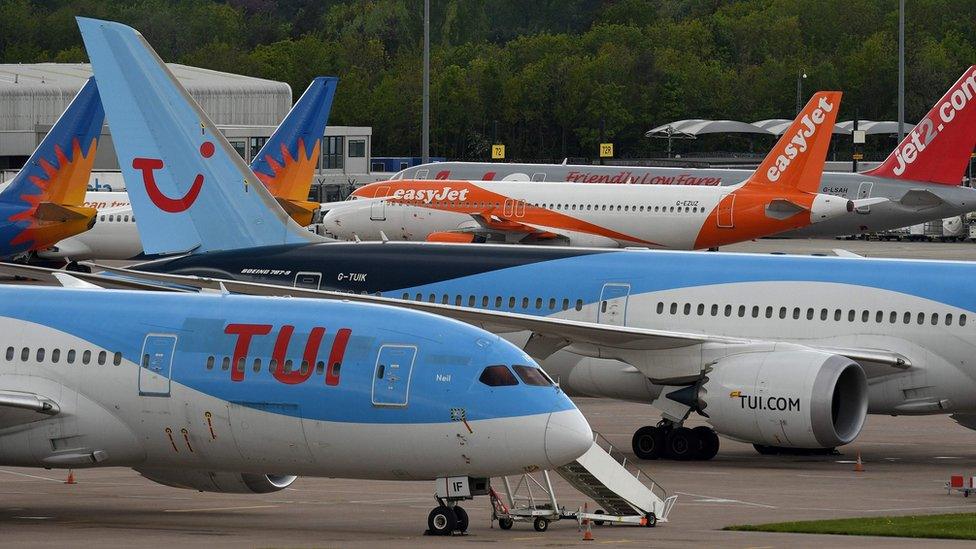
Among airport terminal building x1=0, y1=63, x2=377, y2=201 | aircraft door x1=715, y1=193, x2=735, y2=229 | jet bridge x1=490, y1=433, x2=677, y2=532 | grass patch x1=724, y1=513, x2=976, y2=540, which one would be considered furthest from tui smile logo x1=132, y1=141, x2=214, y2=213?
airport terminal building x1=0, y1=63, x2=377, y2=201

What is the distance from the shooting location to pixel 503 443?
2242 centimetres

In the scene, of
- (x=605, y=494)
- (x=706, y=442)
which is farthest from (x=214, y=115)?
(x=605, y=494)

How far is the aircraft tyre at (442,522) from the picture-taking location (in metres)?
22.6

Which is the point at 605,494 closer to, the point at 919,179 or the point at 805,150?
the point at 805,150

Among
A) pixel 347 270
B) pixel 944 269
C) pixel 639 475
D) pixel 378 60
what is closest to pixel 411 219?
pixel 347 270

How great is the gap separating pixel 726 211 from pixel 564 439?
145 ft

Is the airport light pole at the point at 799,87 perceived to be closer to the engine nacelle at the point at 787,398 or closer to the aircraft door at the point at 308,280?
the aircraft door at the point at 308,280

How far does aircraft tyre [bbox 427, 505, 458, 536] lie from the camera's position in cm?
2259

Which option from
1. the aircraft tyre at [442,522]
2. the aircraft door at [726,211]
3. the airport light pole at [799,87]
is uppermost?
the airport light pole at [799,87]

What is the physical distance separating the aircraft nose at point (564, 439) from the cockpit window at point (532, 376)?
0.52 metres

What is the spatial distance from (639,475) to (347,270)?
10995 millimetres

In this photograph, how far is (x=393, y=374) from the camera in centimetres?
2303

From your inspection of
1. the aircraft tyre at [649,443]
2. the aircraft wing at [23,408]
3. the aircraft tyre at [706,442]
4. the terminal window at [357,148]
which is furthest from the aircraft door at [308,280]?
the terminal window at [357,148]

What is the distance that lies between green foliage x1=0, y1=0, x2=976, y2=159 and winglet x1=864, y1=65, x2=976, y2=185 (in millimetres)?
64881
